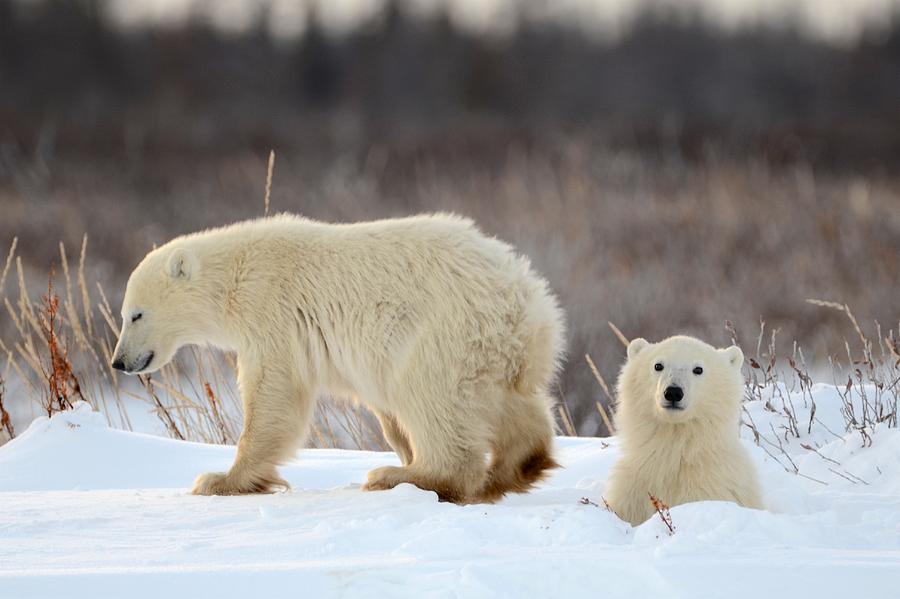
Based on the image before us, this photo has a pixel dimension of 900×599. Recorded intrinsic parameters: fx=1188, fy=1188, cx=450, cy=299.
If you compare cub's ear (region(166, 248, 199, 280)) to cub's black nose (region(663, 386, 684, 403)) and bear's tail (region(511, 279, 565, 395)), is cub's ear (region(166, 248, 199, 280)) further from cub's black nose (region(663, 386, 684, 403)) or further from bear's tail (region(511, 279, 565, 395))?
cub's black nose (region(663, 386, 684, 403))

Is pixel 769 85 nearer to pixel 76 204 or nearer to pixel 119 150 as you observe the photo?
pixel 119 150

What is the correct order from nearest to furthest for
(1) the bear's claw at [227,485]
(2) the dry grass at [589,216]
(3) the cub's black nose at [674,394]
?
1. (3) the cub's black nose at [674,394]
2. (1) the bear's claw at [227,485]
3. (2) the dry grass at [589,216]

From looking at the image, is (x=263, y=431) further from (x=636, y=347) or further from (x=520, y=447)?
(x=636, y=347)

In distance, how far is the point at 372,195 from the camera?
15555 millimetres

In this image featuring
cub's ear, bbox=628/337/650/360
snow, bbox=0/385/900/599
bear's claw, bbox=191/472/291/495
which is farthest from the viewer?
bear's claw, bbox=191/472/291/495

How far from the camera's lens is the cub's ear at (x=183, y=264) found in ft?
16.0

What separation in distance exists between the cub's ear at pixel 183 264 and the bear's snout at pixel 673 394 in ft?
6.74

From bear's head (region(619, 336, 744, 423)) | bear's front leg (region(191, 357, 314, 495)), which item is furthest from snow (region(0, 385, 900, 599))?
bear's head (region(619, 336, 744, 423))

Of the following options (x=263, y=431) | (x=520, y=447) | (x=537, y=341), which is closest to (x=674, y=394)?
(x=537, y=341)

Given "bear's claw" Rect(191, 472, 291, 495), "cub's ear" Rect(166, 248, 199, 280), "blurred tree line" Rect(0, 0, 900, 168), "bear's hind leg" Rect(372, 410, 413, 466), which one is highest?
"blurred tree line" Rect(0, 0, 900, 168)

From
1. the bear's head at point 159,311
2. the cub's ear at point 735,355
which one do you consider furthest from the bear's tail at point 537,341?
the bear's head at point 159,311

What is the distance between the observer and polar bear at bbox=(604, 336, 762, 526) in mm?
3953

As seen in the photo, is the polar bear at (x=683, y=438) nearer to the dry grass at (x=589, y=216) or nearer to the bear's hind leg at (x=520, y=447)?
the bear's hind leg at (x=520, y=447)

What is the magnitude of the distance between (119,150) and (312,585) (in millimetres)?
16446
